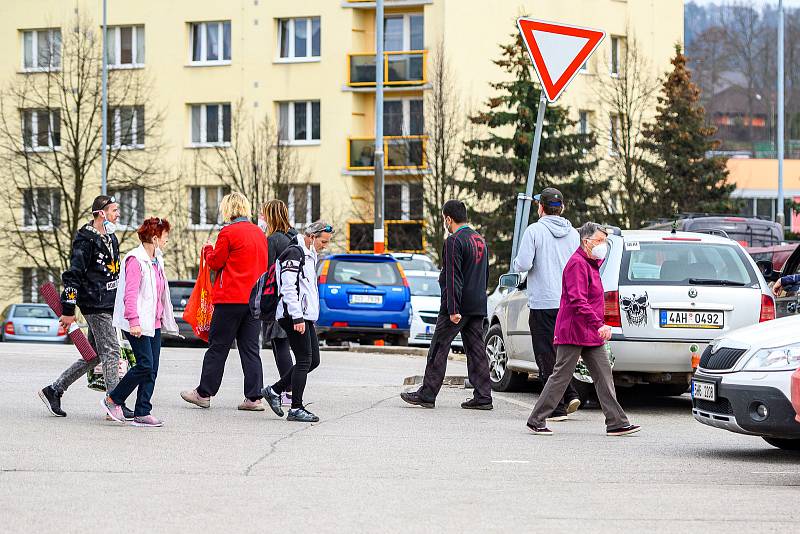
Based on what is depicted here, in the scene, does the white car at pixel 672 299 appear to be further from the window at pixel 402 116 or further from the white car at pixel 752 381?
the window at pixel 402 116

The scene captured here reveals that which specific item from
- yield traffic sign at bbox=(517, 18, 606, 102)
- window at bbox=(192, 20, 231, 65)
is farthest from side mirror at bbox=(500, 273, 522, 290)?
window at bbox=(192, 20, 231, 65)

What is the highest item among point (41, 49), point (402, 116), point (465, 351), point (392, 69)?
point (41, 49)

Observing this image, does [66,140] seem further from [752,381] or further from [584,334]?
[752,381]

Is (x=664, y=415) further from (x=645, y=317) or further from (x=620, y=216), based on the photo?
(x=620, y=216)

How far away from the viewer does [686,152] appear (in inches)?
1933

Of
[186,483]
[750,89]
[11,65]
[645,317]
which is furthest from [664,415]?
[750,89]

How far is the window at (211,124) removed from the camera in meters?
51.5

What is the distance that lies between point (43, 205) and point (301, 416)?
1580 inches

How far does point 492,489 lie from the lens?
8469 millimetres

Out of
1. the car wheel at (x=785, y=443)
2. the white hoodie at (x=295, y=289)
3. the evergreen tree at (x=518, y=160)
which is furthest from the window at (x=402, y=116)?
the car wheel at (x=785, y=443)

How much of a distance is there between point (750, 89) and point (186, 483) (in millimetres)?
95968

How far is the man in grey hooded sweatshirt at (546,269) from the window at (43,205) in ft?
120

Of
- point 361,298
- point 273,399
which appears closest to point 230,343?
point 273,399

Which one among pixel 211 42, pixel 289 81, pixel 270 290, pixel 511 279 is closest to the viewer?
pixel 270 290
